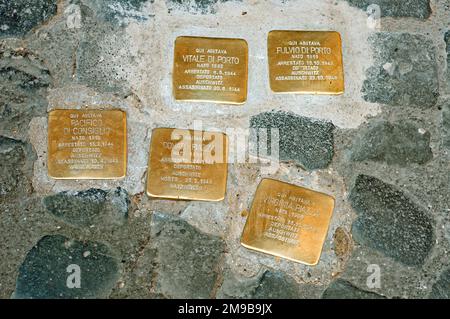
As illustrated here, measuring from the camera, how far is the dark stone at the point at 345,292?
1514 mm

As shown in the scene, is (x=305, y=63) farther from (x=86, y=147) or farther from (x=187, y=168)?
(x=86, y=147)

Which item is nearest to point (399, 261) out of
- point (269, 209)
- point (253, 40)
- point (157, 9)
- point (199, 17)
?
point (269, 209)

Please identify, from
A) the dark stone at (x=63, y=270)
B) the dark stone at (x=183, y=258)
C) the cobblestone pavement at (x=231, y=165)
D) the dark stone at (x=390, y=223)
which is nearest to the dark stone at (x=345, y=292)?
the cobblestone pavement at (x=231, y=165)

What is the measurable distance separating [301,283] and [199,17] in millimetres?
861

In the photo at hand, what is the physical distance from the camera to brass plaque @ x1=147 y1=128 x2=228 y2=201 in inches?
60.0

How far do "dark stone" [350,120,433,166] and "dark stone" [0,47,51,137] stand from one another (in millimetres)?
959

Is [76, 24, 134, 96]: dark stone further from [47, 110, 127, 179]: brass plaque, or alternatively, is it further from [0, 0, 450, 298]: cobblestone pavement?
[47, 110, 127, 179]: brass plaque

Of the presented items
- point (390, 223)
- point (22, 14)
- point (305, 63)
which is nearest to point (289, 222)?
point (390, 223)

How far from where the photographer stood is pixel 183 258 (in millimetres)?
1518

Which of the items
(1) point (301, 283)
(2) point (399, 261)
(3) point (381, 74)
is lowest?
(1) point (301, 283)

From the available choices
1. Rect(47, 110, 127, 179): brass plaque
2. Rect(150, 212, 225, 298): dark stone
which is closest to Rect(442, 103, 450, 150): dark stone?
Rect(150, 212, 225, 298): dark stone

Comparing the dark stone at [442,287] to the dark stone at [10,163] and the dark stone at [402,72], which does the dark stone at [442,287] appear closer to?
the dark stone at [402,72]

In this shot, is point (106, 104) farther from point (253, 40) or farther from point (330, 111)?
point (330, 111)

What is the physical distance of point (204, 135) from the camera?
156cm
